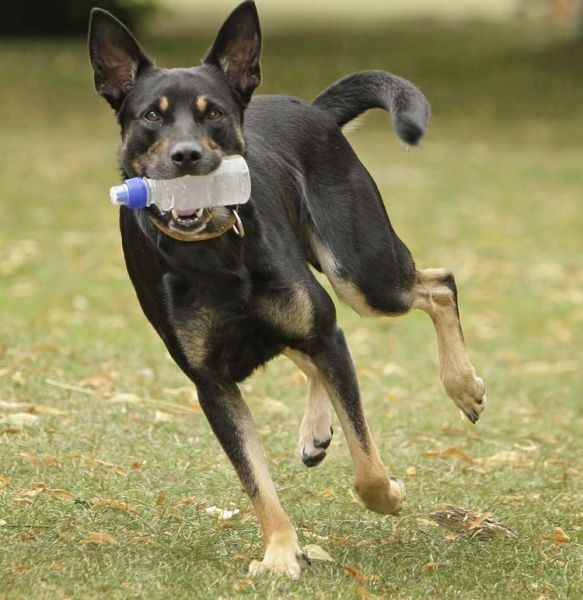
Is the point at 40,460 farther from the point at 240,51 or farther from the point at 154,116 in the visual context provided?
the point at 240,51

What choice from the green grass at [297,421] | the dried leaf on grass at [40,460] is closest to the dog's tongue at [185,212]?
the green grass at [297,421]

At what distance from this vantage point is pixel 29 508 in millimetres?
5406

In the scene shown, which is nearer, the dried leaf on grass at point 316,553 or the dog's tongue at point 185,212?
the dog's tongue at point 185,212

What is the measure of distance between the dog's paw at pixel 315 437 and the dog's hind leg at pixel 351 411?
2.44ft

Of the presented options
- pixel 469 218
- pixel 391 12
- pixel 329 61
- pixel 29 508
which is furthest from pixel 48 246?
pixel 391 12

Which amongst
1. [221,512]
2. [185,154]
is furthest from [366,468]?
[185,154]

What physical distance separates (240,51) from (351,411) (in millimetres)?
1537

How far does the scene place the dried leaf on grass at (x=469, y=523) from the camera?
547 cm

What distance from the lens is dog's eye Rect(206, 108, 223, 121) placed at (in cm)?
488

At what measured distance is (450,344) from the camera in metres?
6.18

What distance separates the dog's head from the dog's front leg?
2.49 feet

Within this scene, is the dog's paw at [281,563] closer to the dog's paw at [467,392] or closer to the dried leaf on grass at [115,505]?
the dried leaf on grass at [115,505]

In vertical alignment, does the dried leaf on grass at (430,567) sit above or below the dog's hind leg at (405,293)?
below

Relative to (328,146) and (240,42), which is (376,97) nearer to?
(328,146)
